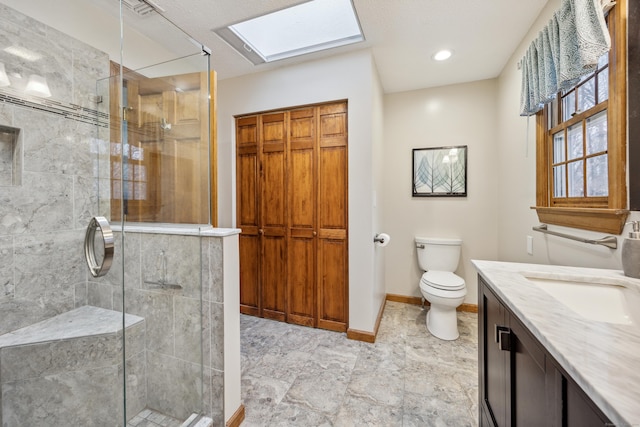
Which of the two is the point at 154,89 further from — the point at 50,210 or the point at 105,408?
the point at 105,408

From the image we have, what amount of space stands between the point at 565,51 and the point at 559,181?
0.76 m

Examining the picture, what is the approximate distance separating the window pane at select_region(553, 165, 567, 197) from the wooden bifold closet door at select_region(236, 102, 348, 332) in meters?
1.45

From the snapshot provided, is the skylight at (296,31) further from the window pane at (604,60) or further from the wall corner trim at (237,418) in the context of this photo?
the wall corner trim at (237,418)

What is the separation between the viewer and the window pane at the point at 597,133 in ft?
3.95

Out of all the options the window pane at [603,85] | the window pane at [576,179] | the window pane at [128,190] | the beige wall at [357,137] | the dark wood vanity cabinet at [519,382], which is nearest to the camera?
the dark wood vanity cabinet at [519,382]

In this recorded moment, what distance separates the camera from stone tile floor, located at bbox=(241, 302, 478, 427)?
55.4 inches

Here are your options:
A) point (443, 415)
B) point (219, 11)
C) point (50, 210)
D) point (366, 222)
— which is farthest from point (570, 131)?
point (50, 210)

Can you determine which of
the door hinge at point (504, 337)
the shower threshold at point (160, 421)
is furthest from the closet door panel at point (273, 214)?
the door hinge at point (504, 337)

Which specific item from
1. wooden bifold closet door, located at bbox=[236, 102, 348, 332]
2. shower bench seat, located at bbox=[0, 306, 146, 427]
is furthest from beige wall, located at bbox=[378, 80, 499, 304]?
shower bench seat, located at bbox=[0, 306, 146, 427]

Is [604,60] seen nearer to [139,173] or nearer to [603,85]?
[603,85]

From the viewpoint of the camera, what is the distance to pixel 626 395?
0.39 meters

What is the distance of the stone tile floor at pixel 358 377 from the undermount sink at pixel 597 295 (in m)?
0.89

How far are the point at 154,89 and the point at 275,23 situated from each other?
3.35ft

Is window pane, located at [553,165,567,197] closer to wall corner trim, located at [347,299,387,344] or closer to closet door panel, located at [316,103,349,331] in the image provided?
closet door panel, located at [316,103,349,331]
